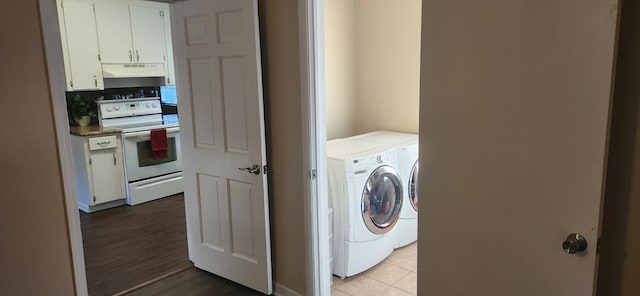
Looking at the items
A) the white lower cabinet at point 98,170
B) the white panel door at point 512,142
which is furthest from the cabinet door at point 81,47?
the white panel door at point 512,142

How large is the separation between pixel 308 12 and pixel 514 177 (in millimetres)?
1345

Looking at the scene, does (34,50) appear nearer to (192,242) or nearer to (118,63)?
(192,242)

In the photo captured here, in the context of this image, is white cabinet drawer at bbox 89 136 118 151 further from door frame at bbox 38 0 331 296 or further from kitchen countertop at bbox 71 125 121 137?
door frame at bbox 38 0 331 296

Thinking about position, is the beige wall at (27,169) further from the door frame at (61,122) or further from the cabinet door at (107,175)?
the cabinet door at (107,175)

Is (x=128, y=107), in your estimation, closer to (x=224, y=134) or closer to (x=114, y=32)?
(x=114, y=32)

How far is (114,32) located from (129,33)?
17 cm

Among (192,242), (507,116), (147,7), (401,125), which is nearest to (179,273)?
(192,242)

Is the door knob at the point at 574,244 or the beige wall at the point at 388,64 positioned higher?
the beige wall at the point at 388,64

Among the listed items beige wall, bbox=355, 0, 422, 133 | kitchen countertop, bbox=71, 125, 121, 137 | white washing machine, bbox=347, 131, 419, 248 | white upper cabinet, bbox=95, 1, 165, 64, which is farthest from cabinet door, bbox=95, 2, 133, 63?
white washing machine, bbox=347, 131, 419, 248

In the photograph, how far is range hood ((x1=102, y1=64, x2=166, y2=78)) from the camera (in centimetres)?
466

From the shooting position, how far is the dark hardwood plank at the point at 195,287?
281cm

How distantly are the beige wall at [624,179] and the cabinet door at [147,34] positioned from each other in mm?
4746

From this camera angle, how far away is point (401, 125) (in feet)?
13.3

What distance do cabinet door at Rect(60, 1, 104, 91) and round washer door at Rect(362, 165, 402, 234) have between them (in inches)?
131
